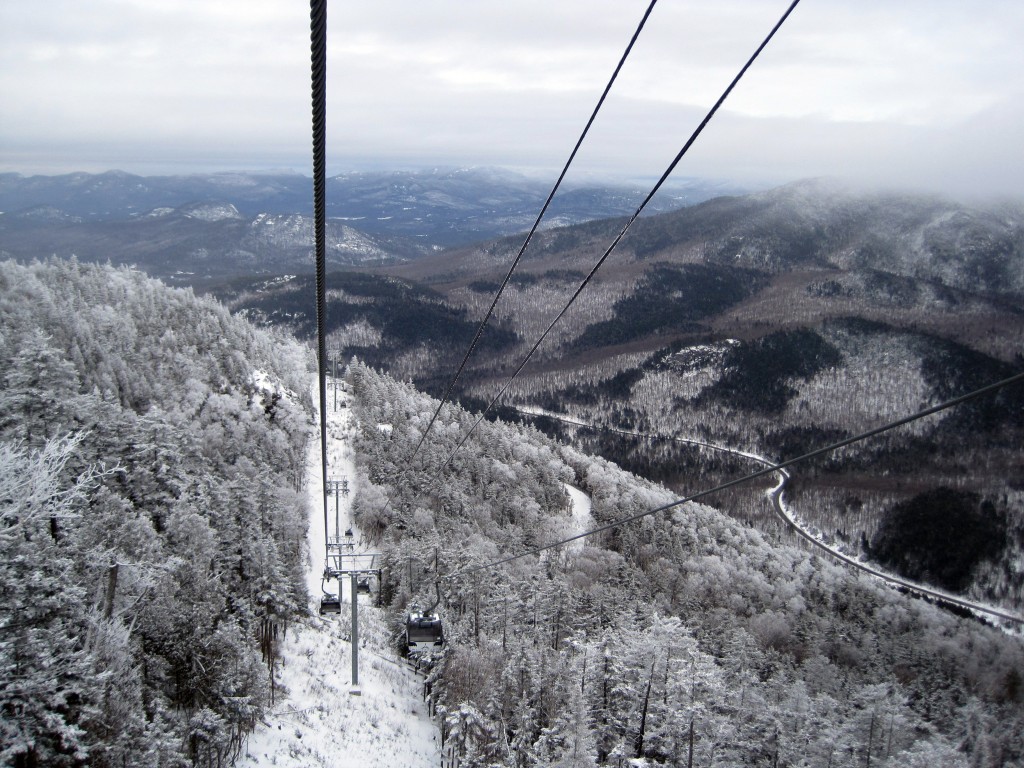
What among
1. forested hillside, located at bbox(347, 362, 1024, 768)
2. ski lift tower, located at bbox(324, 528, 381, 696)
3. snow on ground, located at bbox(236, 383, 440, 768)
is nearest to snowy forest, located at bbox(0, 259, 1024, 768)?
forested hillside, located at bbox(347, 362, 1024, 768)

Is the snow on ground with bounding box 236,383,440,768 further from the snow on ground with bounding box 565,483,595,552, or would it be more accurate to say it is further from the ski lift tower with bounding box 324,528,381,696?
the snow on ground with bounding box 565,483,595,552

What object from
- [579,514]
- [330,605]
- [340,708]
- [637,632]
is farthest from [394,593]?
[579,514]

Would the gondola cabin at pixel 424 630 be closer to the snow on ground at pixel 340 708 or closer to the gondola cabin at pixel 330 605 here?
the gondola cabin at pixel 330 605

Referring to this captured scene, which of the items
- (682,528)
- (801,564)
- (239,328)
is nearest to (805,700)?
(682,528)

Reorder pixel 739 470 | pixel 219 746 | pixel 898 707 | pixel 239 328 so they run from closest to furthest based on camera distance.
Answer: pixel 219 746 < pixel 898 707 < pixel 239 328 < pixel 739 470

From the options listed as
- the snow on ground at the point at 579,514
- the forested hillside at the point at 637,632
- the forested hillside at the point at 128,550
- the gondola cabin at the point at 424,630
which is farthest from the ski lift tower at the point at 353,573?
the snow on ground at the point at 579,514

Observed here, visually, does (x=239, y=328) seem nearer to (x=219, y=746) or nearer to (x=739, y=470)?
(x=219, y=746)

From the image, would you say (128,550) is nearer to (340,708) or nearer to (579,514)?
(340,708)
